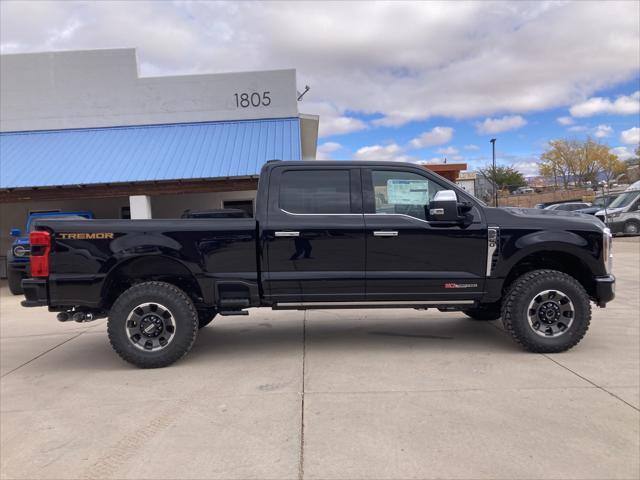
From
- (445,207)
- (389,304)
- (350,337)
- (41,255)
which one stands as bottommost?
(350,337)

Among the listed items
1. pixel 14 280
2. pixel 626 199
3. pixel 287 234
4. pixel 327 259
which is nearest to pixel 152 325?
pixel 287 234

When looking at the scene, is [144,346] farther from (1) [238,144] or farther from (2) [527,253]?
(1) [238,144]

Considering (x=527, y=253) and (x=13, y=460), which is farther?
(x=527, y=253)

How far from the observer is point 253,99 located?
15055 millimetres

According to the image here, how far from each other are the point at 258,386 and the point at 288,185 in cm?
210

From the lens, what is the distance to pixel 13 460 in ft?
9.98

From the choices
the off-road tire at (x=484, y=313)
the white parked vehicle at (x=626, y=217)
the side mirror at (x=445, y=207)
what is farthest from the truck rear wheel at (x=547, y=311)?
the white parked vehicle at (x=626, y=217)

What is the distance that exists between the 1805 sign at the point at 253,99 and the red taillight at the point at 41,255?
450 inches

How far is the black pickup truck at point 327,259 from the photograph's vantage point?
15.1ft

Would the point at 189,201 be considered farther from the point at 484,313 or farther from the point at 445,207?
the point at 445,207

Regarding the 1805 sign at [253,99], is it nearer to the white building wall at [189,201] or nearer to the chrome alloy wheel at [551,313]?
the white building wall at [189,201]

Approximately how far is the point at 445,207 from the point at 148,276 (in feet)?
10.7

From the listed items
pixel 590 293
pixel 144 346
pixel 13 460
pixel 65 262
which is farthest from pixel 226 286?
pixel 590 293

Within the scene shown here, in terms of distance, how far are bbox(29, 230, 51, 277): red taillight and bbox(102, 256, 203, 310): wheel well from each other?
59 centimetres
